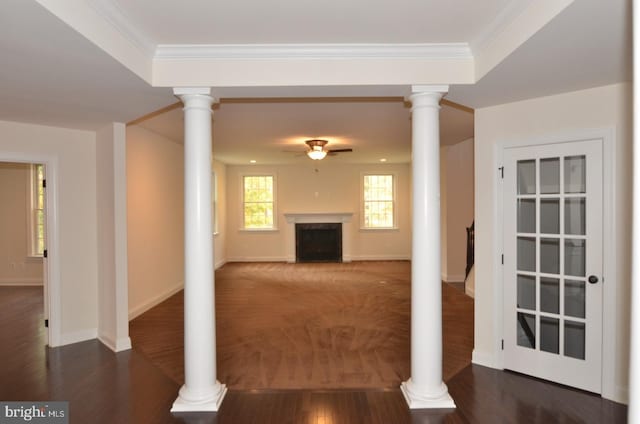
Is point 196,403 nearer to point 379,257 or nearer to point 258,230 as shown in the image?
point 258,230

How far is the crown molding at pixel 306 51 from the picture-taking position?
279 cm

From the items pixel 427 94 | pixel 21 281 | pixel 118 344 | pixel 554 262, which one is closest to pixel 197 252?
pixel 118 344

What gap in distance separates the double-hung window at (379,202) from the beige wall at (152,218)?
16.4 ft

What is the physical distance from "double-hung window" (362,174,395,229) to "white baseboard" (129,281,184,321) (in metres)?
5.18

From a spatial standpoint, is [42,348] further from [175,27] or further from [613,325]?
[613,325]

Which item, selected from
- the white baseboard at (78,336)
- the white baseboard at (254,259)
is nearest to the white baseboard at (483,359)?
the white baseboard at (78,336)

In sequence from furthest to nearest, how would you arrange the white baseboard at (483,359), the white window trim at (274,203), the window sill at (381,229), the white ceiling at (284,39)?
the window sill at (381,229)
the white window trim at (274,203)
the white baseboard at (483,359)
the white ceiling at (284,39)

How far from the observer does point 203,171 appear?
2941 mm

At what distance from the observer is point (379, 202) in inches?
405

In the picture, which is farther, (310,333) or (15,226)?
(15,226)

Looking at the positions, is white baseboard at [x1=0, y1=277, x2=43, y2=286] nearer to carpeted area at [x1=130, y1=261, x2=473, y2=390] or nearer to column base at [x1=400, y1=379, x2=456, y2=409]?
carpeted area at [x1=130, y1=261, x2=473, y2=390]

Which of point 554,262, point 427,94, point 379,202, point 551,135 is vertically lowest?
point 554,262

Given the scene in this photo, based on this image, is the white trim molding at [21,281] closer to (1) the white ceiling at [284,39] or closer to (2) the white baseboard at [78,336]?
→ (2) the white baseboard at [78,336]

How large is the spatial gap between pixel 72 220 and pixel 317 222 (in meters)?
6.44
